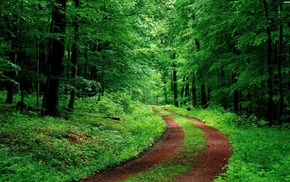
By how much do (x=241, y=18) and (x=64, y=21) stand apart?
37.2ft

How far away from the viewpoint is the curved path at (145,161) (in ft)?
31.0

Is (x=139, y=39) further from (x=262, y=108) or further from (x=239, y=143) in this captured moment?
(x=239, y=143)

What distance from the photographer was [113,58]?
78.9ft

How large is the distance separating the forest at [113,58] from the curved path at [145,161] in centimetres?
62

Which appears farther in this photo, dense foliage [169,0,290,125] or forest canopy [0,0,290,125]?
dense foliage [169,0,290,125]

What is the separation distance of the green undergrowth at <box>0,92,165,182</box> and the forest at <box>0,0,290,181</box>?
0.08 m

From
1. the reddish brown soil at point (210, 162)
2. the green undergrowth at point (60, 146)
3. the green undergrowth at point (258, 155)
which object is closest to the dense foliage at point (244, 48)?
the green undergrowth at point (258, 155)

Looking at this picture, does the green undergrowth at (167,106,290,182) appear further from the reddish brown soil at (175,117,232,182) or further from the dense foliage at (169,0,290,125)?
the dense foliage at (169,0,290,125)

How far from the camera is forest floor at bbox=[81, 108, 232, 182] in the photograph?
9.14 metres

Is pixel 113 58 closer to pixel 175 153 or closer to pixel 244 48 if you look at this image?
pixel 244 48

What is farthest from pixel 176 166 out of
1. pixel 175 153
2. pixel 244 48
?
pixel 244 48

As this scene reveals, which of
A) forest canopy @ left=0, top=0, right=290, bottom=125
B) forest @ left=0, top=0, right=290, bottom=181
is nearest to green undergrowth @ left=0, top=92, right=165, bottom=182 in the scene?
forest @ left=0, top=0, right=290, bottom=181

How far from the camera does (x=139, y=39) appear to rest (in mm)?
24656

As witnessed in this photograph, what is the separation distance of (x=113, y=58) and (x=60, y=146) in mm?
13722
